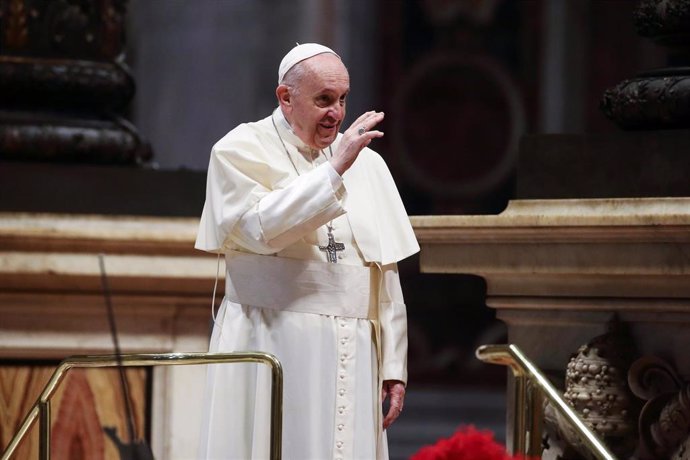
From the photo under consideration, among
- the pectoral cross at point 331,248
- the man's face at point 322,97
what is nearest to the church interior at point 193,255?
the pectoral cross at point 331,248

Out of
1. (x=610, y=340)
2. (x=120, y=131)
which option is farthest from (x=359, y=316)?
(x=120, y=131)

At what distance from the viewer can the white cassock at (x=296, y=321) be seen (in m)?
5.73

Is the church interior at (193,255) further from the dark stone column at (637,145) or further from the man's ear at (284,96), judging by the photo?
the man's ear at (284,96)

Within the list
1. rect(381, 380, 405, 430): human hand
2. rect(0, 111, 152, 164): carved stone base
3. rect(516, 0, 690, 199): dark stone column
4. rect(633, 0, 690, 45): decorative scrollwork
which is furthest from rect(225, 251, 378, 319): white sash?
rect(0, 111, 152, 164): carved stone base

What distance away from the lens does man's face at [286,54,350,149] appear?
5672 millimetres

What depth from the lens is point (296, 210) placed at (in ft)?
18.1

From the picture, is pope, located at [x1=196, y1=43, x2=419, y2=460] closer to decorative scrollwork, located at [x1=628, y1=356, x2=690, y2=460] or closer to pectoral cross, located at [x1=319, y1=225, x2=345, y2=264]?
pectoral cross, located at [x1=319, y1=225, x2=345, y2=264]

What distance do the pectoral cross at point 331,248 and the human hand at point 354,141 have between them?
33 centimetres

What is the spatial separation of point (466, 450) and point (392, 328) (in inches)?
76.3

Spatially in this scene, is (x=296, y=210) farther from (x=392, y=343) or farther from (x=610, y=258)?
(x=610, y=258)

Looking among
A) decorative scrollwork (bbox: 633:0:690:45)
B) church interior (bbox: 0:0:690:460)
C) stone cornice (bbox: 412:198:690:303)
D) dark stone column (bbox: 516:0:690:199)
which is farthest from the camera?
decorative scrollwork (bbox: 633:0:690:45)

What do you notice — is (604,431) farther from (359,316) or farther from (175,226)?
(175,226)

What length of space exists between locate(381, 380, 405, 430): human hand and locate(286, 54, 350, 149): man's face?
71 cm

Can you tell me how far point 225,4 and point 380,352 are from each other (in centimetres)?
749
